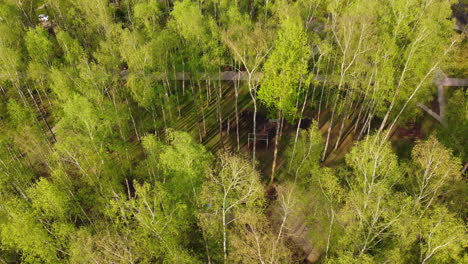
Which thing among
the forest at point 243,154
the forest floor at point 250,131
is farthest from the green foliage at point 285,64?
the forest floor at point 250,131

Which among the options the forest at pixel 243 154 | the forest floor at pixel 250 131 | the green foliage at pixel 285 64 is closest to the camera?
the forest at pixel 243 154

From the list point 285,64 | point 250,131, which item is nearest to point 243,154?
point 250,131

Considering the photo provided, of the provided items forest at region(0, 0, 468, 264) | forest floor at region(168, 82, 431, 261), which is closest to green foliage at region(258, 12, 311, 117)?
forest at region(0, 0, 468, 264)

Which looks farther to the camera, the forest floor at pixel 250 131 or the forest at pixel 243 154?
the forest floor at pixel 250 131

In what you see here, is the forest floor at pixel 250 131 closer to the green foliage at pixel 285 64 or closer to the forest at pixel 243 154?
the forest at pixel 243 154

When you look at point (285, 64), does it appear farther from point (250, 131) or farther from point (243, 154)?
point (250, 131)

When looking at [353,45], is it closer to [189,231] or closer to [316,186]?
[316,186]

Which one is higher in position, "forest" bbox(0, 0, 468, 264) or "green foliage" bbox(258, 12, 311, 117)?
"green foliage" bbox(258, 12, 311, 117)

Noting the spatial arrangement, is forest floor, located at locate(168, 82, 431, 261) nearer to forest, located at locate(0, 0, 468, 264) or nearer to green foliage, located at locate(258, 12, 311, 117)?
forest, located at locate(0, 0, 468, 264)

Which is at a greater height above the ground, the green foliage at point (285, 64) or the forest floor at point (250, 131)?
the green foliage at point (285, 64)

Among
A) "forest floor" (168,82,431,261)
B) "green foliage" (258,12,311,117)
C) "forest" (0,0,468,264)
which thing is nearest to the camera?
"forest" (0,0,468,264)
